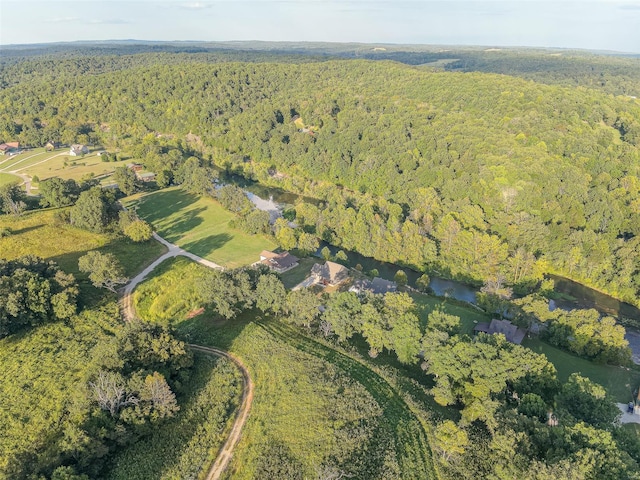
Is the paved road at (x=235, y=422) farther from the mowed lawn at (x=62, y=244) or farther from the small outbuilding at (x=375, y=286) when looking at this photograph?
the mowed lawn at (x=62, y=244)

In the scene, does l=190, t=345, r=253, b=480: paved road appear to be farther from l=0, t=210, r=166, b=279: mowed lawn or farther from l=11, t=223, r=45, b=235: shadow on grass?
l=11, t=223, r=45, b=235: shadow on grass

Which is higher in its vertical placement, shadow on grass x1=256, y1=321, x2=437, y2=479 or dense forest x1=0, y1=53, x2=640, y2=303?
dense forest x1=0, y1=53, x2=640, y2=303

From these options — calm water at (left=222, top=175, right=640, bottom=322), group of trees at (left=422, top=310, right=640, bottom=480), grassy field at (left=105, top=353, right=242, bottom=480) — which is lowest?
calm water at (left=222, top=175, right=640, bottom=322)

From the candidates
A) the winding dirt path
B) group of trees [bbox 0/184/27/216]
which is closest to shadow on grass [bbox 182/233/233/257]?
the winding dirt path

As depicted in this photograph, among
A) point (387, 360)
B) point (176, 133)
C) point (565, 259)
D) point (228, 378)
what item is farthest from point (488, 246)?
point (176, 133)

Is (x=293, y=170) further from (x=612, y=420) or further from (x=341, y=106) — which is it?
(x=612, y=420)

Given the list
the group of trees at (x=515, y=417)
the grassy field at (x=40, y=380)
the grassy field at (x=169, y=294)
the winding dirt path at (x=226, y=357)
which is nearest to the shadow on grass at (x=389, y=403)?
the group of trees at (x=515, y=417)

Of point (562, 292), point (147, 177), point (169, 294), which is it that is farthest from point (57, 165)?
point (562, 292)

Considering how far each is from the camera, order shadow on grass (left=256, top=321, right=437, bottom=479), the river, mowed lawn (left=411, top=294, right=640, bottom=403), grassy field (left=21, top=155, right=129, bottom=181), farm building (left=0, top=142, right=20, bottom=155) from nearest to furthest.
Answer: shadow on grass (left=256, top=321, right=437, bottom=479), mowed lawn (left=411, top=294, right=640, bottom=403), the river, grassy field (left=21, top=155, right=129, bottom=181), farm building (left=0, top=142, right=20, bottom=155)

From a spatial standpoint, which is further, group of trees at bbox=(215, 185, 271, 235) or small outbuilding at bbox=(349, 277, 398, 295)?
group of trees at bbox=(215, 185, 271, 235)
